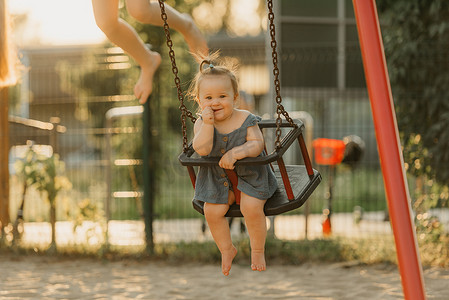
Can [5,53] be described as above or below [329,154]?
above

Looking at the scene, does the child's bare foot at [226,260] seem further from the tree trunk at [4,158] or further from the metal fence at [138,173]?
the tree trunk at [4,158]

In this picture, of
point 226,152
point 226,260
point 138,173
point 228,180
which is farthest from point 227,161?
point 138,173

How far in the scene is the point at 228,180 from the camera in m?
2.94

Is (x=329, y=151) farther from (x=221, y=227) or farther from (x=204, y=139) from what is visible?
(x=204, y=139)

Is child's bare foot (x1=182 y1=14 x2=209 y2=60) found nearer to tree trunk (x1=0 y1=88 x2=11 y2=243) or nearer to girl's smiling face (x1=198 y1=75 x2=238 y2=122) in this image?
girl's smiling face (x1=198 y1=75 x2=238 y2=122)

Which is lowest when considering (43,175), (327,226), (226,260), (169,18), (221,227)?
(226,260)

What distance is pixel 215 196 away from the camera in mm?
2914

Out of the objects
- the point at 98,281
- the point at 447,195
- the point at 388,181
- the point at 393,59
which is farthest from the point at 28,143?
the point at 388,181

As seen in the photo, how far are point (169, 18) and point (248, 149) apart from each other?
4.00 ft

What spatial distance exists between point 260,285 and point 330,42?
5632 mm

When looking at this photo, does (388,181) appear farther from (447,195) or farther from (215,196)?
(447,195)

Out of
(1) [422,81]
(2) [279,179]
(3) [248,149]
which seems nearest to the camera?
(3) [248,149]

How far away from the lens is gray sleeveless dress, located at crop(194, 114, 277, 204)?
9.46 ft

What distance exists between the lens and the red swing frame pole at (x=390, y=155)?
256 cm
